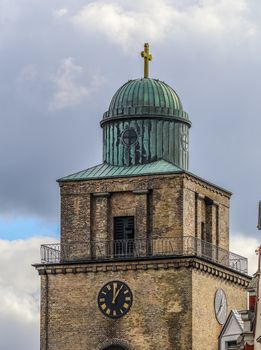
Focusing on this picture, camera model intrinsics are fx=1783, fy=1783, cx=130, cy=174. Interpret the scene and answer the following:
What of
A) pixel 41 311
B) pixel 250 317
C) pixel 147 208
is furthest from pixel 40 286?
pixel 250 317

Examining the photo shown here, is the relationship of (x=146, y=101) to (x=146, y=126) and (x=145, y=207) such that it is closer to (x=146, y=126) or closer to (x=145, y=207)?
(x=146, y=126)

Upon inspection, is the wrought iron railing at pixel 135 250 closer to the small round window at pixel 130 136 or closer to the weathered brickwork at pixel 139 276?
the weathered brickwork at pixel 139 276

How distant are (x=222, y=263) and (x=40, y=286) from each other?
8.45 meters

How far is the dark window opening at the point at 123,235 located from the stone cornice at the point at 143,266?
81 centimetres

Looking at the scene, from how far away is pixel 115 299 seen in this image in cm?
7956

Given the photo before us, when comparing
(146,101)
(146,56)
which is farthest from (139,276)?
(146,56)

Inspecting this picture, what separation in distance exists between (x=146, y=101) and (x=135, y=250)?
7112 millimetres

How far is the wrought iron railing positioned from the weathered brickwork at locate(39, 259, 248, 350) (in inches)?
20.4

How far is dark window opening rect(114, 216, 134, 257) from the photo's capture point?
80188 mm

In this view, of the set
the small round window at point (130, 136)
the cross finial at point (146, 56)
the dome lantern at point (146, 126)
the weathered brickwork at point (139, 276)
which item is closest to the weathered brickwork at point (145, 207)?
the weathered brickwork at point (139, 276)

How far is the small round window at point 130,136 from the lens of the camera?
3221 inches

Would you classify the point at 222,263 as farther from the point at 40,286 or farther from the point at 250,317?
the point at 250,317

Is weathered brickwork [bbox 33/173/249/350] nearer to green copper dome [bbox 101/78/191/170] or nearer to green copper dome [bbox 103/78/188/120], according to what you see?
green copper dome [bbox 101/78/191/170]

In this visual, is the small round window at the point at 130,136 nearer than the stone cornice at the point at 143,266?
No
